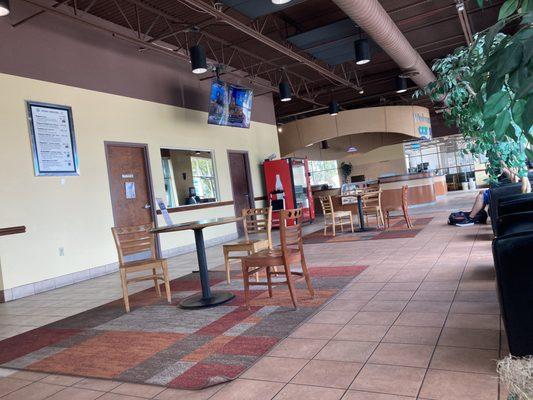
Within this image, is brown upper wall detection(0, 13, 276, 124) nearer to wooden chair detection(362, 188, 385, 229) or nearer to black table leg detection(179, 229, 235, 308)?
black table leg detection(179, 229, 235, 308)

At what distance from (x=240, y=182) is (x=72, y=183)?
184 inches

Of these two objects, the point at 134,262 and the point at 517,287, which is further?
the point at 134,262

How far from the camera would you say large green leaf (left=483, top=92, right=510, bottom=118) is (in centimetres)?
92

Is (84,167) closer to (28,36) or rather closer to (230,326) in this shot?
(28,36)

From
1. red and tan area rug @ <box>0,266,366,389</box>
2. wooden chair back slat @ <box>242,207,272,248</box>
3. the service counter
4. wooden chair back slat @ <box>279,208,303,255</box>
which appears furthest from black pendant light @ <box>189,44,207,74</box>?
the service counter

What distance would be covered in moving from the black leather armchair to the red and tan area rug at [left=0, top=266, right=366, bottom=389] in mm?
1417

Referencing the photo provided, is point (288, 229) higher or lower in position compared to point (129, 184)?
lower

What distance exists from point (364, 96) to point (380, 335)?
14.1 m

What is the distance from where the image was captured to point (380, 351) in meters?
2.46

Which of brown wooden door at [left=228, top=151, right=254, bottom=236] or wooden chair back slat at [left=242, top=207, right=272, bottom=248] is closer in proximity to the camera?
wooden chair back slat at [left=242, top=207, right=272, bottom=248]

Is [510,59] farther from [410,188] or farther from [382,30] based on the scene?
[410,188]

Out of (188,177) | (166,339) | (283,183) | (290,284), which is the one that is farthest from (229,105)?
(166,339)

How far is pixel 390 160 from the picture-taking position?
18.2 metres

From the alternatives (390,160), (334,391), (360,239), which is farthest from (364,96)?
(334,391)
